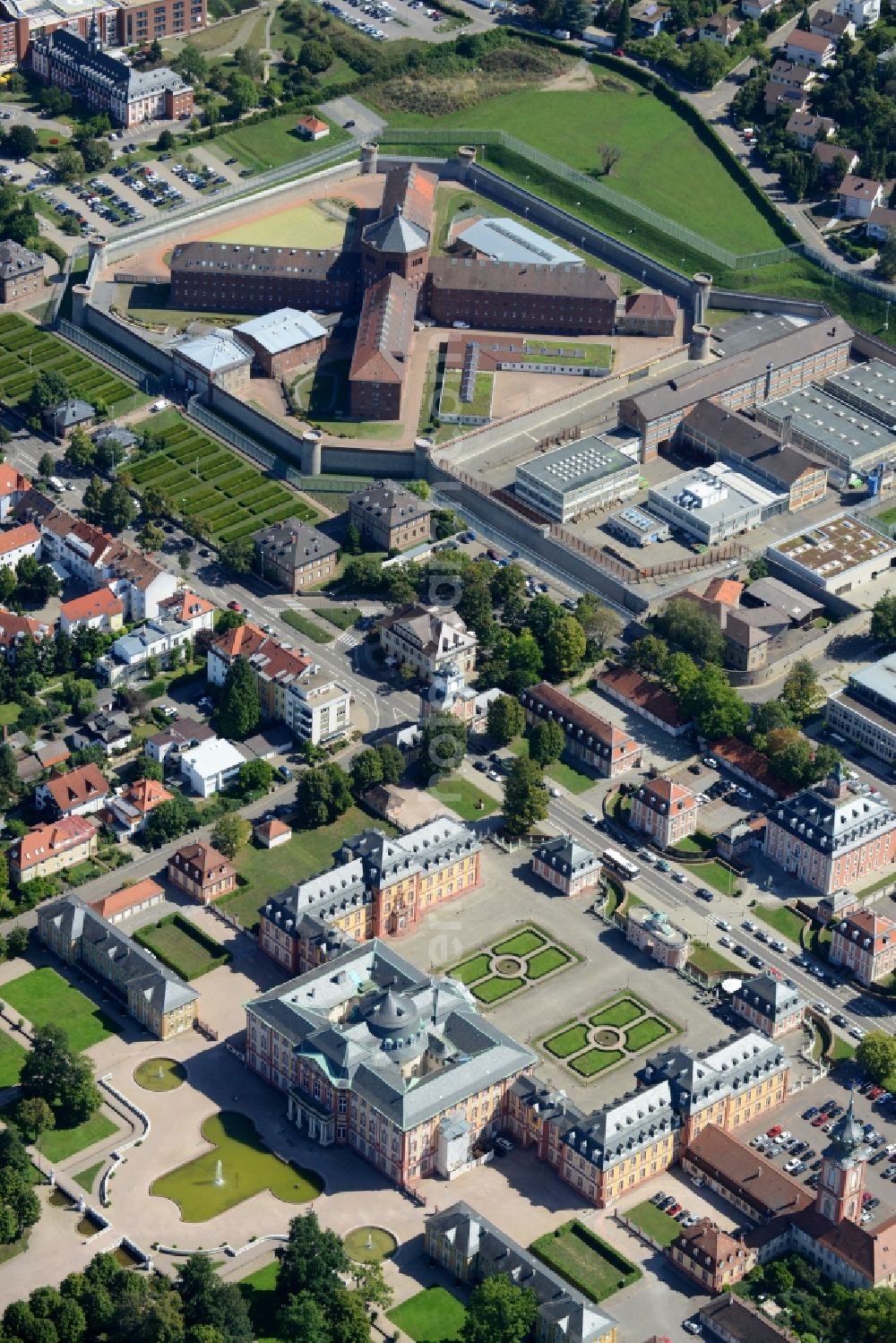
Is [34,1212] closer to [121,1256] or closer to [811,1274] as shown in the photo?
[121,1256]

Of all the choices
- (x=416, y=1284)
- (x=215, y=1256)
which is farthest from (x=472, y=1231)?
(x=215, y=1256)

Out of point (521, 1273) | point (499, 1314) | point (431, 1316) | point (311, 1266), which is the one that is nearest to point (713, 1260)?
point (521, 1273)

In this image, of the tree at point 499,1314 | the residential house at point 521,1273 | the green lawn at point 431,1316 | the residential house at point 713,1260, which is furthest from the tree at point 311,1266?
the residential house at point 713,1260

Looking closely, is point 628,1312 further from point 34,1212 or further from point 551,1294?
point 34,1212

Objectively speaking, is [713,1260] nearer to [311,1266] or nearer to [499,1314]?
[499,1314]

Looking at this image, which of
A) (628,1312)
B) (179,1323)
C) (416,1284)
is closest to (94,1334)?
(179,1323)

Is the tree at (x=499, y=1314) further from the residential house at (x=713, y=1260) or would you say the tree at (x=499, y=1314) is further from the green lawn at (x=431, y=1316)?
the residential house at (x=713, y=1260)

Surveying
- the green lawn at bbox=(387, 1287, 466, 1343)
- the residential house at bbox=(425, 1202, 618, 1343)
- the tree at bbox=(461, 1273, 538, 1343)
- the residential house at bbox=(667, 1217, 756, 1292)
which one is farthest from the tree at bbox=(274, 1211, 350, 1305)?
the residential house at bbox=(667, 1217, 756, 1292)
